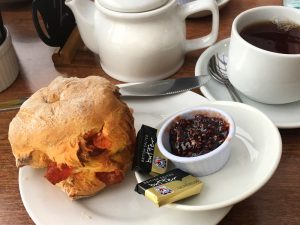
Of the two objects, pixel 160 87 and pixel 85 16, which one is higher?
pixel 85 16

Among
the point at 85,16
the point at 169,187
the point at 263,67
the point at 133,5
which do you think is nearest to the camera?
the point at 169,187

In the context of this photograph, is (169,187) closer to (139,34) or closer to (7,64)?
(139,34)

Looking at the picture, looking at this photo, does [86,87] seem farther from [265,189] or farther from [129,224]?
[265,189]

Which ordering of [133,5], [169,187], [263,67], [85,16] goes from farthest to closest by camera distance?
[85,16] < [133,5] < [263,67] < [169,187]

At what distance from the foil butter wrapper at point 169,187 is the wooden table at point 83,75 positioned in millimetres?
106

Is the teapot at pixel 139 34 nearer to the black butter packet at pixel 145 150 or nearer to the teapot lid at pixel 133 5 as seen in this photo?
the teapot lid at pixel 133 5

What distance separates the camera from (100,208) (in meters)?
0.69

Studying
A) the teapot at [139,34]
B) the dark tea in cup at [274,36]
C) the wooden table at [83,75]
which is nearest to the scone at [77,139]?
the wooden table at [83,75]

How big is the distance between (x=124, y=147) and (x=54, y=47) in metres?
0.60

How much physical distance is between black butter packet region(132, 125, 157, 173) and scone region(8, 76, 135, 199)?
22mm

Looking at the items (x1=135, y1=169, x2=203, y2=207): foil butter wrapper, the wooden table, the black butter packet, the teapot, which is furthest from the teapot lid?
(x1=135, y1=169, x2=203, y2=207): foil butter wrapper

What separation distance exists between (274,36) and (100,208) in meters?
0.54

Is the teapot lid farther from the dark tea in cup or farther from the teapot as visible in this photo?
the dark tea in cup

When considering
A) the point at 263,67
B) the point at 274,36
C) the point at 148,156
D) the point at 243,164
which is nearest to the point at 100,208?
the point at 148,156
